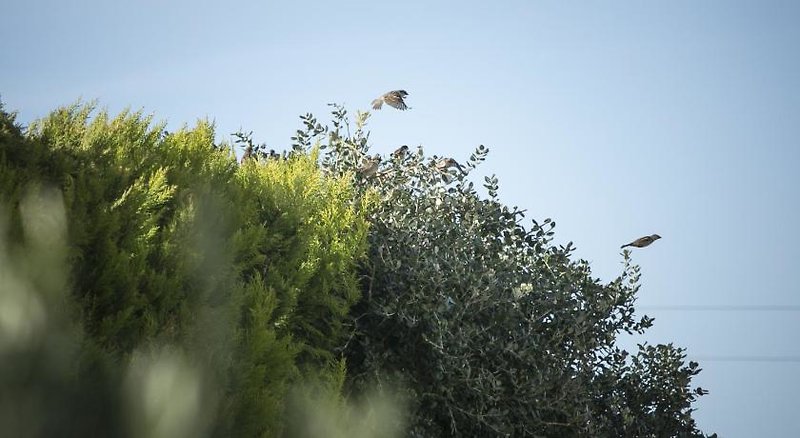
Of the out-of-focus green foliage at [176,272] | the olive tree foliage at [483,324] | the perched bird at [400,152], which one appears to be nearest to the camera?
the out-of-focus green foliage at [176,272]

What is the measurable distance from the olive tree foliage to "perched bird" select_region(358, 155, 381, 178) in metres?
0.10

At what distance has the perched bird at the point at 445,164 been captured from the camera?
1005 cm

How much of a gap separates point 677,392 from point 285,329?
→ 5.02 metres

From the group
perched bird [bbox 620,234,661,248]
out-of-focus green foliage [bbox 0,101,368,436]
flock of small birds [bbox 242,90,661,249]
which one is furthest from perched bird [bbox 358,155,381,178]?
perched bird [bbox 620,234,661,248]

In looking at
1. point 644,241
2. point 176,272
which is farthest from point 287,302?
point 644,241

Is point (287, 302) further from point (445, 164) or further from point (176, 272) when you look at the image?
point (445, 164)

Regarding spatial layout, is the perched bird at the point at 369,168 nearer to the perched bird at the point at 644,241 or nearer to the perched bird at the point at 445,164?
the perched bird at the point at 445,164

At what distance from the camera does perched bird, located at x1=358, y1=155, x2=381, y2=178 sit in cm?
996

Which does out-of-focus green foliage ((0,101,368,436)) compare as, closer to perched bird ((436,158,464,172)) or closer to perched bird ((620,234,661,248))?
perched bird ((436,158,464,172))

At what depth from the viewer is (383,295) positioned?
8.91m

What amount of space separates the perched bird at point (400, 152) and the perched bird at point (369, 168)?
0.86ft

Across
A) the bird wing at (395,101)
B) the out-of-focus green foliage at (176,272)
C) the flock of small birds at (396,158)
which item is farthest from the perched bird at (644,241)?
the out-of-focus green foliage at (176,272)

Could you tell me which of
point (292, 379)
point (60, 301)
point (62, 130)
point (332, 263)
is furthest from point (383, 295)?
point (60, 301)

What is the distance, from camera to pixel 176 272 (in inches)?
267
